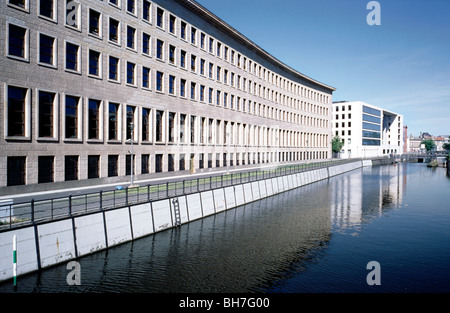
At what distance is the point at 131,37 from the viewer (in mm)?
42031

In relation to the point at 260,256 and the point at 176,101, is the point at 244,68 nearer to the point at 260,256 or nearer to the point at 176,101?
the point at 176,101

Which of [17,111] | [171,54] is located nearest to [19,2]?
[17,111]

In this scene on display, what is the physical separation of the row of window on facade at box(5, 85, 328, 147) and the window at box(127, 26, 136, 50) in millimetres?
7422

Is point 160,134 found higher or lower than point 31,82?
lower

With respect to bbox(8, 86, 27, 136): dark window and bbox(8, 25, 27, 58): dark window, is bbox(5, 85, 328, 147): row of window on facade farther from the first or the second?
bbox(8, 25, 27, 58): dark window

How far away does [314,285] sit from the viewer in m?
17.8

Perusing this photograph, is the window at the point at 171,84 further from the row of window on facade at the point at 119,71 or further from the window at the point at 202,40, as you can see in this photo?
the window at the point at 202,40

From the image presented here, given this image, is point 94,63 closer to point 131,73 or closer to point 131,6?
point 131,73

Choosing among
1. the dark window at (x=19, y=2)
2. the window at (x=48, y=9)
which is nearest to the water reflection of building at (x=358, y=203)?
the window at (x=48, y=9)

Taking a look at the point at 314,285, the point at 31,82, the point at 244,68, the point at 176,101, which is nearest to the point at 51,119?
the point at 31,82

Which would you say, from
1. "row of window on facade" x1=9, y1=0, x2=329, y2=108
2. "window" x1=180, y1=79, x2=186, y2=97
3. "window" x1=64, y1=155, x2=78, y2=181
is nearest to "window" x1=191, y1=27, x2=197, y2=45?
"row of window on facade" x1=9, y1=0, x2=329, y2=108

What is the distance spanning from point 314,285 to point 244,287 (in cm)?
367

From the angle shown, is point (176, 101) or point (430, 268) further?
point (176, 101)

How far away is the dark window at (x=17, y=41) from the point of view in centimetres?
2936
